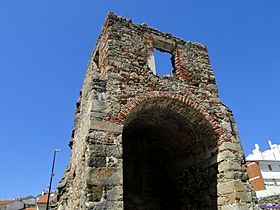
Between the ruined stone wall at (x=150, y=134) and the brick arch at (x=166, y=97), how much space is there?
0.07 ft

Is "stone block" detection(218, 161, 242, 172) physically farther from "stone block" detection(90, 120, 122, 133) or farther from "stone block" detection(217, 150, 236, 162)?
"stone block" detection(90, 120, 122, 133)

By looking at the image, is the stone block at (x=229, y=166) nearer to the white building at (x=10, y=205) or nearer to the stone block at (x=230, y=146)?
the stone block at (x=230, y=146)

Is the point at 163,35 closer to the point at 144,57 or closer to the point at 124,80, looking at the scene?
the point at 144,57

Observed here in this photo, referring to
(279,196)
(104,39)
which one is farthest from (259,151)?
(104,39)

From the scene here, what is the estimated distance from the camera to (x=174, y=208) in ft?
23.5

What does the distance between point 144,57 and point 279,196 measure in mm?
11012

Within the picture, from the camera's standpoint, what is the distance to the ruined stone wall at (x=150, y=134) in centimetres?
470

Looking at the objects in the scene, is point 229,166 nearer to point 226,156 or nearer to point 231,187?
point 226,156

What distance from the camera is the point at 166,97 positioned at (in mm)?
5871

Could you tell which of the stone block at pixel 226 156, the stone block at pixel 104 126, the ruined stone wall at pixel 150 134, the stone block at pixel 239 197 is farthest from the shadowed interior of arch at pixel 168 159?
the stone block at pixel 104 126

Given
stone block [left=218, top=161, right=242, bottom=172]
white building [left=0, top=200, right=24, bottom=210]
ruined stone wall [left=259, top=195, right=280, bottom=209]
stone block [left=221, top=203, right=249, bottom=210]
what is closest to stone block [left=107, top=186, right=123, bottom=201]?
stone block [left=221, top=203, right=249, bottom=210]

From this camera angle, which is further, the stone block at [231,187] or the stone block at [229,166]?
the stone block at [229,166]

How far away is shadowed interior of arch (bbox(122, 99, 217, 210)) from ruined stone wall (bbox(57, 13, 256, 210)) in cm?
3

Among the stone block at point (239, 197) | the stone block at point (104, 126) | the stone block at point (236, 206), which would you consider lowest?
the stone block at point (236, 206)
